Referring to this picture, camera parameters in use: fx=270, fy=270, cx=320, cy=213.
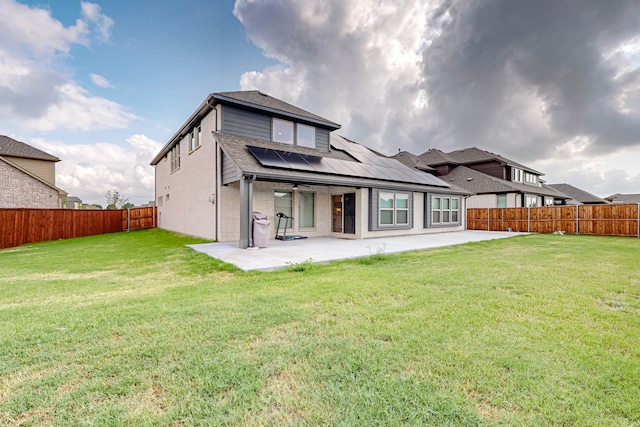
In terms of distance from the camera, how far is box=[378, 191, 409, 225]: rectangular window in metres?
12.4

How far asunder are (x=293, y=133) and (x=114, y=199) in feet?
133

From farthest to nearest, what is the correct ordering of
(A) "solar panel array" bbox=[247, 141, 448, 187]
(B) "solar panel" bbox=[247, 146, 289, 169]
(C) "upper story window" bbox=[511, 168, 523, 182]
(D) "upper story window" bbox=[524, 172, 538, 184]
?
(D) "upper story window" bbox=[524, 172, 538, 184]
(C) "upper story window" bbox=[511, 168, 523, 182]
(A) "solar panel array" bbox=[247, 141, 448, 187]
(B) "solar panel" bbox=[247, 146, 289, 169]

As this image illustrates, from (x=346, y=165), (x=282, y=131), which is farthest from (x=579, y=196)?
(x=282, y=131)

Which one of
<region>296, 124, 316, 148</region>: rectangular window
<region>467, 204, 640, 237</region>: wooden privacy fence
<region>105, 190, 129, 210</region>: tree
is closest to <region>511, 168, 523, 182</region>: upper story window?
<region>467, 204, 640, 237</region>: wooden privacy fence

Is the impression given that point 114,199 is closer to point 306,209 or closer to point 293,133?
point 293,133

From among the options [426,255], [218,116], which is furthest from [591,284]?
[218,116]

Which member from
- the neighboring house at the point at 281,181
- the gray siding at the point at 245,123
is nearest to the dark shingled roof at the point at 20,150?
the neighboring house at the point at 281,181

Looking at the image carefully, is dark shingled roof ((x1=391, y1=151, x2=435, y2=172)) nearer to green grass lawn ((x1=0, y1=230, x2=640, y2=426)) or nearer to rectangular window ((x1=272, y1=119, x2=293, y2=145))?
rectangular window ((x1=272, y1=119, x2=293, y2=145))

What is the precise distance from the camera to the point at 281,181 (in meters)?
9.31

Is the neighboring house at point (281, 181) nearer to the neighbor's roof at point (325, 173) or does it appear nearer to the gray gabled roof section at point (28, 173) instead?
the neighbor's roof at point (325, 173)

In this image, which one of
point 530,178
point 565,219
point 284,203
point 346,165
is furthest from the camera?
point 530,178

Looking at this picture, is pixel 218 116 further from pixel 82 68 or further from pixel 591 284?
pixel 591 284

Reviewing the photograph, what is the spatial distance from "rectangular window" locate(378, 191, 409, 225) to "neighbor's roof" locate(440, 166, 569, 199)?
13.6 meters

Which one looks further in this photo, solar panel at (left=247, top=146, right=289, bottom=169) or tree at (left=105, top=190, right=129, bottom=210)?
tree at (left=105, top=190, right=129, bottom=210)
